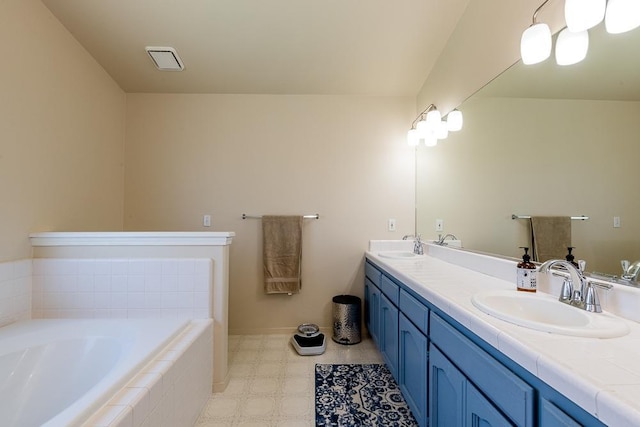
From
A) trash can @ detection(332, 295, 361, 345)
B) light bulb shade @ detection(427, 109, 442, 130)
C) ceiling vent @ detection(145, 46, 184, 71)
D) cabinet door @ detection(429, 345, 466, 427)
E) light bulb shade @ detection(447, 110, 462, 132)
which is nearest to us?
cabinet door @ detection(429, 345, 466, 427)

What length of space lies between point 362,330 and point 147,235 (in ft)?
6.24

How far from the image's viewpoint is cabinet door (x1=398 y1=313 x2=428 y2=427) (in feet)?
4.33

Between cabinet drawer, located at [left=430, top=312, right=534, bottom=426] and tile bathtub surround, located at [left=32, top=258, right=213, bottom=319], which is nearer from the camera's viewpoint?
cabinet drawer, located at [left=430, top=312, right=534, bottom=426]

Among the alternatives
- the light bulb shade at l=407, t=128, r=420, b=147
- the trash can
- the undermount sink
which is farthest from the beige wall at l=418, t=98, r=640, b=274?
the trash can

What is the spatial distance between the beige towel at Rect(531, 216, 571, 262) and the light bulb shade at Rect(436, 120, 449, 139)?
1.03 m

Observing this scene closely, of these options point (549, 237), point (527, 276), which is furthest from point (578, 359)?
point (549, 237)

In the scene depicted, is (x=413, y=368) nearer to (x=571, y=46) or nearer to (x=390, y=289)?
(x=390, y=289)

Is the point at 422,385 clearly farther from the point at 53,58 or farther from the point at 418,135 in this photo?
the point at 53,58

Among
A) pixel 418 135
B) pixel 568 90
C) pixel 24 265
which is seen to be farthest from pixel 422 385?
pixel 24 265

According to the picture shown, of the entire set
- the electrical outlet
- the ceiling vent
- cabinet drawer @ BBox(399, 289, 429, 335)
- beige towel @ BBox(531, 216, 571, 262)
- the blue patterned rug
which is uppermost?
the ceiling vent

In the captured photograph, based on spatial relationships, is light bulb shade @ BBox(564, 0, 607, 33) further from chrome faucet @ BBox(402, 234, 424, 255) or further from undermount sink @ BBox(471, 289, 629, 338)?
chrome faucet @ BBox(402, 234, 424, 255)

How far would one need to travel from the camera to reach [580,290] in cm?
98

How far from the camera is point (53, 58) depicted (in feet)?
5.84

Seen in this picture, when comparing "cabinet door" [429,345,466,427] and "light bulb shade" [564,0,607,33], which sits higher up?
"light bulb shade" [564,0,607,33]
